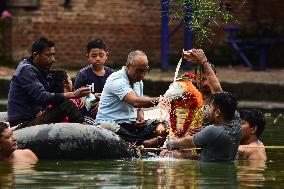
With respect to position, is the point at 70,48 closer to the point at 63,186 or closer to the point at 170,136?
the point at 170,136

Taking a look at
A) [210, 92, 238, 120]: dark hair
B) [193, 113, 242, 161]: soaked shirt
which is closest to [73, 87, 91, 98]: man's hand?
[193, 113, 242, 161]: soaked shirt

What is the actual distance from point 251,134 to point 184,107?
0.86 metres

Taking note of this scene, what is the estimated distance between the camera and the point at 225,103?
1369 cm

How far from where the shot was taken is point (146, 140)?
1560 centimetres

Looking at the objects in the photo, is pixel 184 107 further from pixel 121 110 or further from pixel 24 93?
pixel 24 93

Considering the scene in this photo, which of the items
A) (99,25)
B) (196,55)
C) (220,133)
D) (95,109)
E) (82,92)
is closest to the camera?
(220,133)

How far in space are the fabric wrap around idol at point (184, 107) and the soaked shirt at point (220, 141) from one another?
70 centimetres

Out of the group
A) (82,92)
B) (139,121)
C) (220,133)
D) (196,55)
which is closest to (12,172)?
(82,92)

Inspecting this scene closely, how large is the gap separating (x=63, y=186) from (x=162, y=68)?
15.3 m

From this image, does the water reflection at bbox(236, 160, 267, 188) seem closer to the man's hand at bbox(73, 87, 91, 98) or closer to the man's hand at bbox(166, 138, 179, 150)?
the man's hand at bbox(166, 138, 179, 150)

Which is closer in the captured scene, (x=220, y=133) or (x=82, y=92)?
(x=220, y=133)

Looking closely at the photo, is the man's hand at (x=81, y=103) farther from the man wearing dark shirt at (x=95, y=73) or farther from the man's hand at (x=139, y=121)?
the man's hand at (x=139, y=121)

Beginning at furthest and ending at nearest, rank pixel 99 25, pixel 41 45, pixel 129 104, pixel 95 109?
pixel 99 25, pixel 95 109, pixel 129 104, pixel 41 45

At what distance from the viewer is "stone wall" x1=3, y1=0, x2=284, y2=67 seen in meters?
27.7
